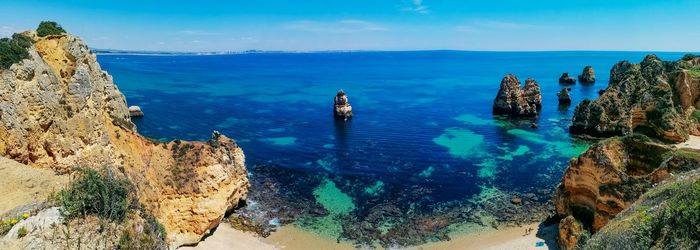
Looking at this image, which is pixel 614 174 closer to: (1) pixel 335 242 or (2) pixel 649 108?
(1) pixel 335 242

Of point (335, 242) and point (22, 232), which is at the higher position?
point (22, 232)

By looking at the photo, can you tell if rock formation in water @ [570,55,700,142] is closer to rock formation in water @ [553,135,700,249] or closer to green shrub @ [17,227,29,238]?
rock formation in water @ [553,135,700,249]

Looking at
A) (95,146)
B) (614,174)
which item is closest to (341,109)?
(95,146)

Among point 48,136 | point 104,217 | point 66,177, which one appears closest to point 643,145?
point 104,217

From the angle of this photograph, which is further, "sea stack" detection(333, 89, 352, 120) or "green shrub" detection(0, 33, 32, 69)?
"sea stack" detection(333, 89, 352, 120)

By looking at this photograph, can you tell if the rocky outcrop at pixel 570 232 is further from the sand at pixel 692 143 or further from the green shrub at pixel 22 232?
the green shrub at pixel 22 232

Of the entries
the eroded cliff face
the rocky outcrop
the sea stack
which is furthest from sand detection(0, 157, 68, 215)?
the sea stack
